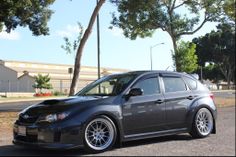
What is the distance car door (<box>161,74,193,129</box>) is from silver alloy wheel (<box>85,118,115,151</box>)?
4.72ft

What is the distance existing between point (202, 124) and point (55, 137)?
347 cm

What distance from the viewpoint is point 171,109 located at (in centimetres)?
995

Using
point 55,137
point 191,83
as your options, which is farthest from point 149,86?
point 55,137

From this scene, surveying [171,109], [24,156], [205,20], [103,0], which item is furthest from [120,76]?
[205,20]

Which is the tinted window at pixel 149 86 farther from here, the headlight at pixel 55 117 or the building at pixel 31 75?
the building at pixel 31 75

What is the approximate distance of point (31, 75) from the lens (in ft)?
273

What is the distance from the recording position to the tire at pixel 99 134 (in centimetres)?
870

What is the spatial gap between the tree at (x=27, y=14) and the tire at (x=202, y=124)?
430 inches

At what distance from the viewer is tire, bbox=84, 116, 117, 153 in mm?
8703

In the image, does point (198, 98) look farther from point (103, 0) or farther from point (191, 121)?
point (103, 0)

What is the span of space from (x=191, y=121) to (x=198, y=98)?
571mm

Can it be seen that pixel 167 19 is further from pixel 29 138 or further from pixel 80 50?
pixel 29 138

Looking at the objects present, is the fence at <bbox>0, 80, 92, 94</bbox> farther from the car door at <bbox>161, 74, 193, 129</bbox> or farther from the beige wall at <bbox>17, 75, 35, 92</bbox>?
the car door at <bbox>161, 74, 193, 129</bbox>

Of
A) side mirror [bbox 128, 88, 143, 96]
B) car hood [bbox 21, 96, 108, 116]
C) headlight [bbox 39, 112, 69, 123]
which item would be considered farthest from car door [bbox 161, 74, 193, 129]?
headlight [bbox 39, 112, 69, 123]
